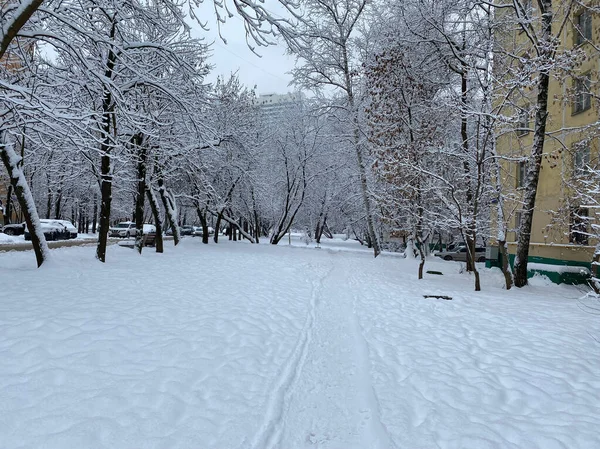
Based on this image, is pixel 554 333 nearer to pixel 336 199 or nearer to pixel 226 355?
pixel 226 355

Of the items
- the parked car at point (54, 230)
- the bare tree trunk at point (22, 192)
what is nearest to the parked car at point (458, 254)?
the bare tree trunk at point (22, 192)

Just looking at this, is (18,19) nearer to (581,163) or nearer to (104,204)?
(104,204)

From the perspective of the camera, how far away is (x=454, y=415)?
12.1 feet

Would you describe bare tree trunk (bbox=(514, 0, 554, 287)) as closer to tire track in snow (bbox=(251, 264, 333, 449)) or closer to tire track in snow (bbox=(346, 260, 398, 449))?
tire track in snow (bbox=(346, 260, 398, 449))

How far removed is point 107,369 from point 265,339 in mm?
2344

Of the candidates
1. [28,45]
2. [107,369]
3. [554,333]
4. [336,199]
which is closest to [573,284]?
[554,333]

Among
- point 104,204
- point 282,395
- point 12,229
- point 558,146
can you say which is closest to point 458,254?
point 558,146

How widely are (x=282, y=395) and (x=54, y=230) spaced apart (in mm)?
30219

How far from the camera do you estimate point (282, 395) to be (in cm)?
402

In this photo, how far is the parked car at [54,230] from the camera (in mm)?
26977

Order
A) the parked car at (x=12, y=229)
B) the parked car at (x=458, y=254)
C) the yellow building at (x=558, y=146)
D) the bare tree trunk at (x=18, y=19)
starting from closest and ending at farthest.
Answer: the bare tree trunk at (x=18, y=19) < the yellow building at (x=558, y=146) < the parked car at (x=12, y=229) < the parked car at (x=458, y=254)

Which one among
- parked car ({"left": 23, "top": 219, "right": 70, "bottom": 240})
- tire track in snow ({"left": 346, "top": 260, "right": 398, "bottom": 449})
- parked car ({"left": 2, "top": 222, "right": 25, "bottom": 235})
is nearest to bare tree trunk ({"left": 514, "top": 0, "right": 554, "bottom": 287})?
tire track in snow ({"left": 346, "top": 260, "right": 398, "bottom": 449})

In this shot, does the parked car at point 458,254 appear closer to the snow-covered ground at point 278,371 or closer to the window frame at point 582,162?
the window frame at point 582,162

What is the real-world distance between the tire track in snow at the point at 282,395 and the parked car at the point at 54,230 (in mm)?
27772
